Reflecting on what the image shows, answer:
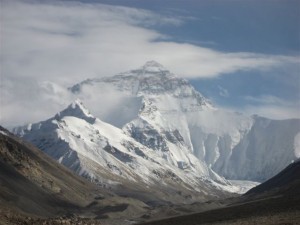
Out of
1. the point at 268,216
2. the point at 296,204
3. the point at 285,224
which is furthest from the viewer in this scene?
the point at 296,204

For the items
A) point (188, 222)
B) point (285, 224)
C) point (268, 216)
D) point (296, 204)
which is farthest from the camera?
point (188, 222)

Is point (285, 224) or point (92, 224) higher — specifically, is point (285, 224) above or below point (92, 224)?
above

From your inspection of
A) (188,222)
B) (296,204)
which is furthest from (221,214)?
(296,204)

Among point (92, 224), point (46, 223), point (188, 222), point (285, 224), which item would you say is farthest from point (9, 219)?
point (285, 224)

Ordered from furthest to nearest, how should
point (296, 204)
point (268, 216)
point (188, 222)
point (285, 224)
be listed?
1. point (188, 222)
2. point (296, 204)
3. point (268, 216)
4. point (285, 224)

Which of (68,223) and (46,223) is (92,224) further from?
A: (46,223)

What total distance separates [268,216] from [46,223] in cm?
3376

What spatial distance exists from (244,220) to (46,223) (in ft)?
99.3

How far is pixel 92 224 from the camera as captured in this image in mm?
120750

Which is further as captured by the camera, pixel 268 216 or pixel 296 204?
pixel 296 204

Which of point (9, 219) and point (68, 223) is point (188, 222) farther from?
point (9, 219)

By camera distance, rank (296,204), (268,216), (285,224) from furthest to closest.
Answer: (296,204)
(268,216)
(285,224)

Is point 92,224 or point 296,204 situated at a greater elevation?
point 296,204

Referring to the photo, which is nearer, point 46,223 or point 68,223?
point 46,223
